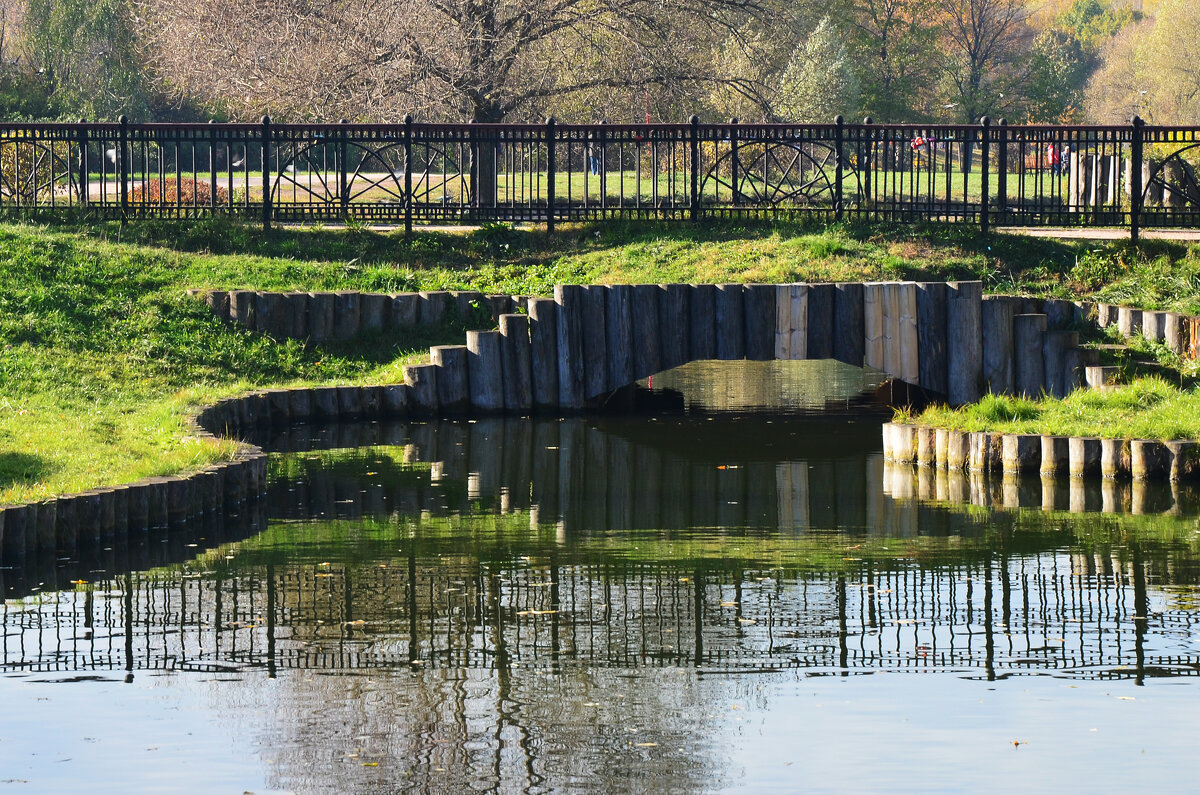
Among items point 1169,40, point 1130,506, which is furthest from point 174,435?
point 1169,40

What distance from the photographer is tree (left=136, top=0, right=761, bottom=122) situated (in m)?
27.7

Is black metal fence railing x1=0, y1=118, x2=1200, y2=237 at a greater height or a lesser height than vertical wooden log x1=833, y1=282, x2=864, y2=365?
greater

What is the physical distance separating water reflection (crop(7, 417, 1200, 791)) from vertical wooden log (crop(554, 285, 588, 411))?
413 cm

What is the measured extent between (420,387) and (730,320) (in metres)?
3.88

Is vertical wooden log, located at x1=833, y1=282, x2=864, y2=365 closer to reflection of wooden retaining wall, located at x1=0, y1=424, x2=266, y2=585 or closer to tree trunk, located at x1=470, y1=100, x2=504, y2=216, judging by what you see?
tree trunk, located at x1=470, y1=100, x2=504, y2=216

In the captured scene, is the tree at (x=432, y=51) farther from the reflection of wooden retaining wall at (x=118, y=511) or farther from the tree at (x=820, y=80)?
the tree at (x=820, y=80)

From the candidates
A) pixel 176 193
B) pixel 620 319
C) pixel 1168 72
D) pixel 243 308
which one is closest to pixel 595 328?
pixel 620 319

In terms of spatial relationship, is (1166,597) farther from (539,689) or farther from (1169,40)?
(1169,40)

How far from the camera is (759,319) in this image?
20.0 meters

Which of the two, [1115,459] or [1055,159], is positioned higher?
[1055,159]

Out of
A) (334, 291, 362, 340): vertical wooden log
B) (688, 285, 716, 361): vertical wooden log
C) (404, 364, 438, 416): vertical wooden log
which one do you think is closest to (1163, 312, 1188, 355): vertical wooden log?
(688, 285, 716, 361): vertical wooden log

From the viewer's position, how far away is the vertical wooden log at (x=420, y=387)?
19.7m

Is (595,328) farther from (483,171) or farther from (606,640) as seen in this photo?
(606,640)

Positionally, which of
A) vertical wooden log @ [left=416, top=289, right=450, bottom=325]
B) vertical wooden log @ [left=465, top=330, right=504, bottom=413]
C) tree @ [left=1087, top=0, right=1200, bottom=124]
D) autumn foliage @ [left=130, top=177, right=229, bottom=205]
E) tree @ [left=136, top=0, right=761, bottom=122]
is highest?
tree @ [left=1087, top=0, right=1200, bottom=124]
